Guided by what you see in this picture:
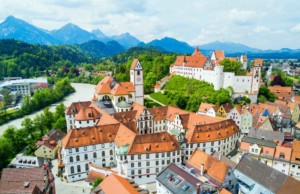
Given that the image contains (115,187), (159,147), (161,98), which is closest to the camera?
(115,187)

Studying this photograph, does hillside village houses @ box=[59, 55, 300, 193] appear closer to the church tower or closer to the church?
the church

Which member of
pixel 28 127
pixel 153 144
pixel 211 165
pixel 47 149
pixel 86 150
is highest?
pixel 153 144

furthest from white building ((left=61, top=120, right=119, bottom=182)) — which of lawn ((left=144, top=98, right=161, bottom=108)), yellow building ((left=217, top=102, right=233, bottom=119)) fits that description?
lawn ((left=144, top=98, right=161, bottom=108))

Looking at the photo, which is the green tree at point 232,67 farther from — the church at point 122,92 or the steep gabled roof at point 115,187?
the steep gabled roof at point 115,187

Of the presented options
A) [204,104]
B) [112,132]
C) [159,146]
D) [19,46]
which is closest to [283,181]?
[159,146]

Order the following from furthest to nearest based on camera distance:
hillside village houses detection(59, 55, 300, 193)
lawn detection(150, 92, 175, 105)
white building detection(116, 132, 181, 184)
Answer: lawn detection(150, 92, 175, 105)
white building detection(116, 132, 181, 184)
hillside village houses detection(59, 55, 300, 193)

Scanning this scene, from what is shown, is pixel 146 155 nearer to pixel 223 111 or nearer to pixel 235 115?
pixel 223 111

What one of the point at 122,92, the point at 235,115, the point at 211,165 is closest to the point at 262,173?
the point at 211,165

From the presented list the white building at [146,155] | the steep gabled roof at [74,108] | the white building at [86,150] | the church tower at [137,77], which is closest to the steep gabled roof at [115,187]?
the white building at [146,155]

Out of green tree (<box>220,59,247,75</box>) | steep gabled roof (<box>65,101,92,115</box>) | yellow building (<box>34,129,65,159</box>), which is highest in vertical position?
green tree (<box>220,59,247,75</box>)
